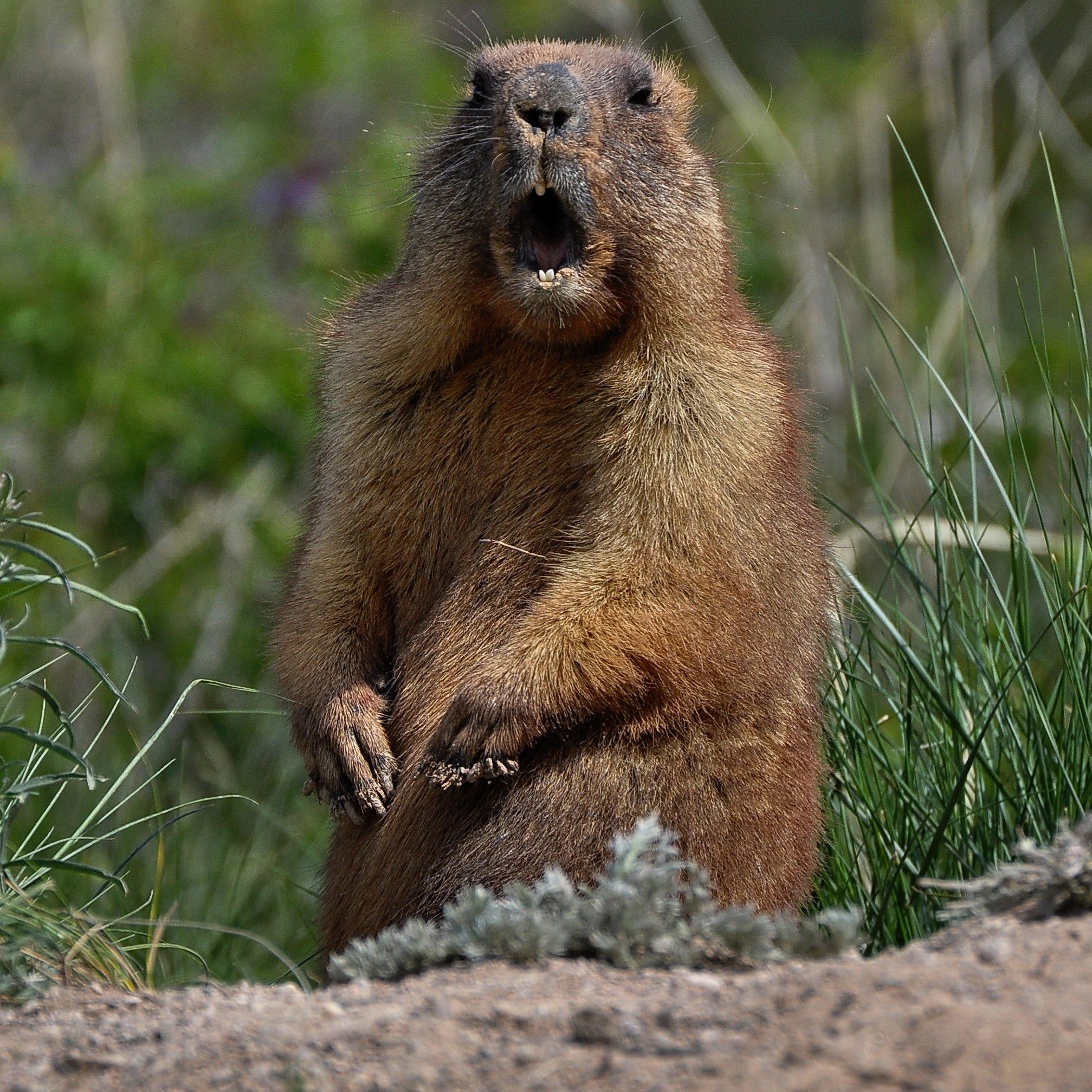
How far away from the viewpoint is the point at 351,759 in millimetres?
4145

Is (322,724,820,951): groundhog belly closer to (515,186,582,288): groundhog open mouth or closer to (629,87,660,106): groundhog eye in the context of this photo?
(515,186,582,288): groundhog open mouth

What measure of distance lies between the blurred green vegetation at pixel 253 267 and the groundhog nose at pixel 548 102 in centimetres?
85

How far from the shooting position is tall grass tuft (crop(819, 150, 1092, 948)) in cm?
391

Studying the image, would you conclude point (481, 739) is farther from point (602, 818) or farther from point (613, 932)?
point (613, 932)

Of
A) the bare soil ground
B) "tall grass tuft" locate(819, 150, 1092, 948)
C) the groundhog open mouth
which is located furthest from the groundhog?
the bare soil ground

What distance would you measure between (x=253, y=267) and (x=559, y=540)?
7.65 m

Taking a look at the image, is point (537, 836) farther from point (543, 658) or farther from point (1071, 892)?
point (1071, 892)

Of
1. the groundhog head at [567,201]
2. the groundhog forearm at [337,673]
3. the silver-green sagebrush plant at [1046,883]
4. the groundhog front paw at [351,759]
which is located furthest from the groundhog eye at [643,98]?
the silver-green sagebrush plant at [1046,883]

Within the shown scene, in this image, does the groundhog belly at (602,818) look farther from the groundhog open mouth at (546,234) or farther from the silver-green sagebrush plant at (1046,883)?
the groundhog open mouth at (546,234)

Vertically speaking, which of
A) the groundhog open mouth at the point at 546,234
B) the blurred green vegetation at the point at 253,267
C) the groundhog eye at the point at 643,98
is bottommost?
the blurred green vegetation at the point at 253,267

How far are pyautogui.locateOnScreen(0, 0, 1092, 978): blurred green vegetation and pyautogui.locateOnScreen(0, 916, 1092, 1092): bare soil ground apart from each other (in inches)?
86.1

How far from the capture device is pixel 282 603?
464 centimetres

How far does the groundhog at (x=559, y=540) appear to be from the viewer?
3889 millimetres

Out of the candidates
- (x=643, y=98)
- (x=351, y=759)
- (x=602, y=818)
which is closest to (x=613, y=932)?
(x=602, y=818)
